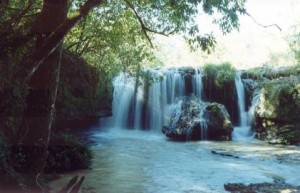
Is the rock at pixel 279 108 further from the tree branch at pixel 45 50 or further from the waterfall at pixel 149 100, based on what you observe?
the tree branch at pixel 45 50

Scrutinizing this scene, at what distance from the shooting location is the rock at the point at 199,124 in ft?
57.1

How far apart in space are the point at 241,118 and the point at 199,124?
349cm

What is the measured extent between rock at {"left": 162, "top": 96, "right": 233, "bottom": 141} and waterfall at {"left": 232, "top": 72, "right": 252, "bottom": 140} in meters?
0.85

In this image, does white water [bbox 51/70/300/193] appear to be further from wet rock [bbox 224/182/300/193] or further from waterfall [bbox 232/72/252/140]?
wet rock [bbox 224/182/300/193]

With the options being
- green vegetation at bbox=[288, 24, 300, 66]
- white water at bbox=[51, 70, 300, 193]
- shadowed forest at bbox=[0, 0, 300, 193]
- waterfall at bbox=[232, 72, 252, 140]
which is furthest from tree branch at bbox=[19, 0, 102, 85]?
green vegetation at bbox=[288, 24, 300, 66]

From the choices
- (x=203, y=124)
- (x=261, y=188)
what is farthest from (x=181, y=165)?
(x=203, y=124)

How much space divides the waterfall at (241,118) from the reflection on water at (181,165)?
6.25 feet

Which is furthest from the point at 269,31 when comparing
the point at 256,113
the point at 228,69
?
the point at 256,113

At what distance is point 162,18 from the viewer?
473 inches

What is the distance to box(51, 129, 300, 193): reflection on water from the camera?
27.9 ft

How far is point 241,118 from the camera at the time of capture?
2014 cm

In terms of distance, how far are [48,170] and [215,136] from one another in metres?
9.67

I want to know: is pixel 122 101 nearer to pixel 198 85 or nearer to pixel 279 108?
pixel 198 85

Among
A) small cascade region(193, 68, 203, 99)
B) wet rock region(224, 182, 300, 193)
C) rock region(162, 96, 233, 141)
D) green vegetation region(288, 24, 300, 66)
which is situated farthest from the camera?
small cascade region(193, 68, 203, 99)
